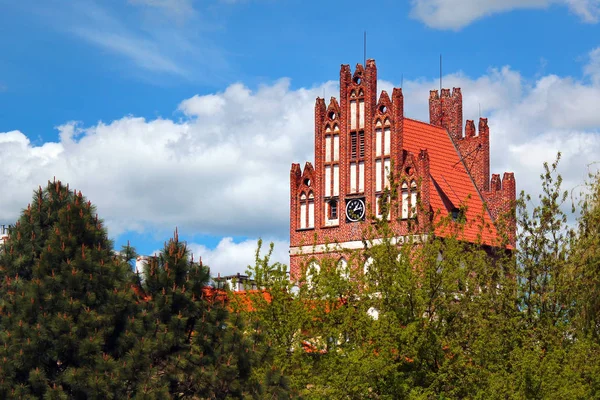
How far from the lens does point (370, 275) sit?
3416cm

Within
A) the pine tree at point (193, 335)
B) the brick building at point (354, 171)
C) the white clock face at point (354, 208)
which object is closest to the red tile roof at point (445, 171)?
the brick building at point (354, 171)

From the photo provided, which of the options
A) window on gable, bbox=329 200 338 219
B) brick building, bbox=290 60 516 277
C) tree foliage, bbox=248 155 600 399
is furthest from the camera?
window on gable, bbox=329 200 338 219

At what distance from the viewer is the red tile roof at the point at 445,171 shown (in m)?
59.1

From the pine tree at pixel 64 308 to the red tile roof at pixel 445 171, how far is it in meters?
33.6

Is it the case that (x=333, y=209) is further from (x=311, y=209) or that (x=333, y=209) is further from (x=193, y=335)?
(x=193, y=335)

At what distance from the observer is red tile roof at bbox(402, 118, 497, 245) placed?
5912cm

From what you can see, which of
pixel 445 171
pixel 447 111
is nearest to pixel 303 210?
pixel 445 171

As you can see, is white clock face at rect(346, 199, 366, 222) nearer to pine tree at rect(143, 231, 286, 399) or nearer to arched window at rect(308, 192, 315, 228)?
arched window at rect(308, 192, 315, 228)

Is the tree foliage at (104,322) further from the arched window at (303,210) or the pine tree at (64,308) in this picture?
the arched window at (303,210)

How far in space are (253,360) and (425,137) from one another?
37049mm

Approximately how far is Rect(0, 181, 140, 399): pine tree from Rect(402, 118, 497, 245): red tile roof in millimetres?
33566

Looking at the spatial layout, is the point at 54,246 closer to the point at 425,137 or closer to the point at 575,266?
the point at 575,266

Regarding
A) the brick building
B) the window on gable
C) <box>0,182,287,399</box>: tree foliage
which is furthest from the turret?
<box>0,182,287,399</box>: tree foliage

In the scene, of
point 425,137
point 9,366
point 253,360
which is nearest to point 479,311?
point 253,360
